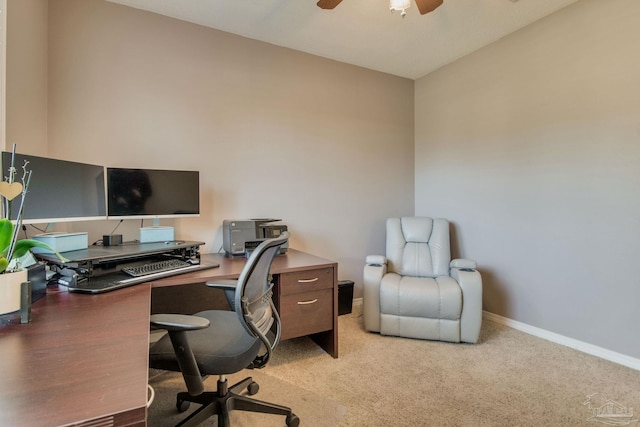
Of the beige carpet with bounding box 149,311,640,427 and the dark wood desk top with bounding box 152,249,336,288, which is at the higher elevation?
the dark wood desk top with bounding box 152,249,336,288

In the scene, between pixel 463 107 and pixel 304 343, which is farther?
pixel 463 107

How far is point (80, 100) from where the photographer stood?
2.12m

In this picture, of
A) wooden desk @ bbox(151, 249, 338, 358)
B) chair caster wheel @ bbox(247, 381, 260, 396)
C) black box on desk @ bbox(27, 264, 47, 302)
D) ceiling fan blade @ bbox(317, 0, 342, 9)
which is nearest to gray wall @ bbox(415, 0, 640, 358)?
wooden desk @ bbox(151, 249, 338, 358)

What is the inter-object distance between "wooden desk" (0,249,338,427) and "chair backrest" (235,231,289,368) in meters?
0.36

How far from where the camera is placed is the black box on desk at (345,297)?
2.99 m

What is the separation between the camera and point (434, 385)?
1.88m

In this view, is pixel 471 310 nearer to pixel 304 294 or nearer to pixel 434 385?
pixel 434 385

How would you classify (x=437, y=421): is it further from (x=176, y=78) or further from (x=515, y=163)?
(x=176, y=78)

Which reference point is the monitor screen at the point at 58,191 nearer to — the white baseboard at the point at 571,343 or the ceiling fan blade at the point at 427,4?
the ceiling fan blade at the point at 427,4

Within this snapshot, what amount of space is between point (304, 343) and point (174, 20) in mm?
2861

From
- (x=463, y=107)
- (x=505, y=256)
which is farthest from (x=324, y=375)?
(x=463, y=107)

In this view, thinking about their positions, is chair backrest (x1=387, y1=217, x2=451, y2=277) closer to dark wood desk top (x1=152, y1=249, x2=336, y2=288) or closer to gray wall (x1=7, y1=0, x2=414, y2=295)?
gray wall (x1=7, y1=0, x2=414, y2=295)

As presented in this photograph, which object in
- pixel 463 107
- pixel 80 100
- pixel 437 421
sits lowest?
pixel 437 421

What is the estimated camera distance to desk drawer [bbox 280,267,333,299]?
204 centimetres
